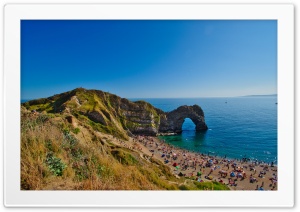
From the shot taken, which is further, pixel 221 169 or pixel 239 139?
pixel 239 139

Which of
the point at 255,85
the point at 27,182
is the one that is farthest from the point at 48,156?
the point at 255,85

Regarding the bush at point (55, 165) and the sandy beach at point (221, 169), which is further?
the sandy beach at point (221, 169)

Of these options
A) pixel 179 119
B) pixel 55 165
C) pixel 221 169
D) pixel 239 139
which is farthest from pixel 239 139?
pixel 55 165

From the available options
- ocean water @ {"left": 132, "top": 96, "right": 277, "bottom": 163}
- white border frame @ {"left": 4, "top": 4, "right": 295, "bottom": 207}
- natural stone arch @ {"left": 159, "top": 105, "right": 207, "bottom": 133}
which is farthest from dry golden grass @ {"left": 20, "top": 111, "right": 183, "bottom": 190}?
natural stone arch @ {"left": 159, "top": 105, "right": 207, "bottom": 133}

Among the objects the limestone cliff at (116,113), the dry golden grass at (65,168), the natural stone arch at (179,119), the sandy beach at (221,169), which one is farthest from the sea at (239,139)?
the dry golden grass at (65,168)
